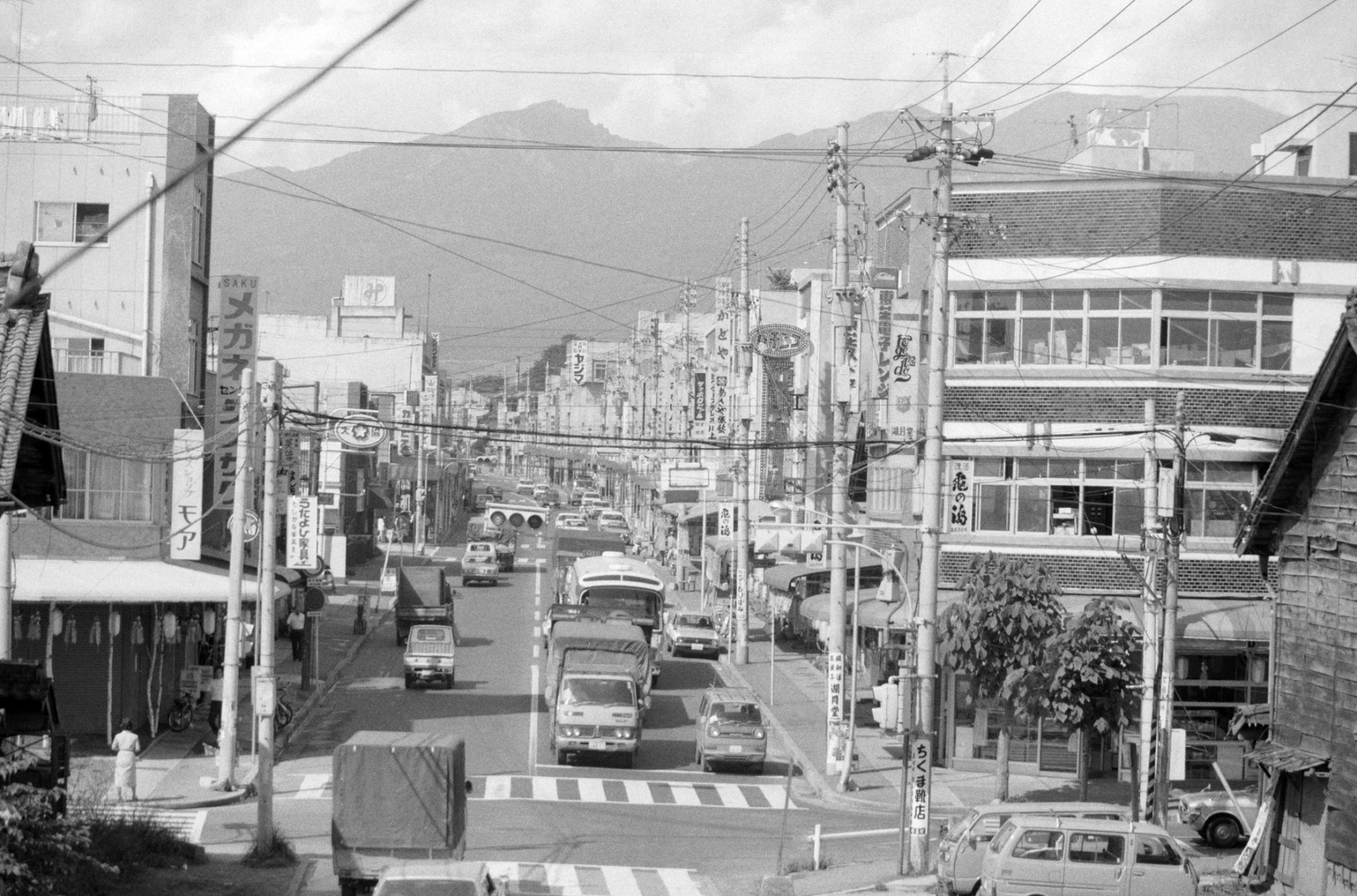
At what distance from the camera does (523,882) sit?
79.8 ft

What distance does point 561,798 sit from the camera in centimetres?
3306

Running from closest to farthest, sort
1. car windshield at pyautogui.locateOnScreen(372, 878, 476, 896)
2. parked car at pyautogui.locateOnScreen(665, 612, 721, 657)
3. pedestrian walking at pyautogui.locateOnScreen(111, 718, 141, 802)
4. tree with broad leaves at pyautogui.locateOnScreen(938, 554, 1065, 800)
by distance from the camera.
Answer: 1. car windshield at pyautogui.locateOnScreen(372, 878, 476, 896)
2. pedestrian walking at pyautogui.locateOnScreen(111, 718, 141, 802)
3. tree with broad leaves at pyautogui.locateOnScreen(938, 554, 1065, 800)
4. parked car at pyautogui.locateOnScreen(665, 612, 721, 657)

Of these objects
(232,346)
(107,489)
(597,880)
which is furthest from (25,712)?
(232,346)

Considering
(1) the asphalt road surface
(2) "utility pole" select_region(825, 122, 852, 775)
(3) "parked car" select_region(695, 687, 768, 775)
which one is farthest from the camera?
(3) "parked car" select_region(695, 687, 768, 775)

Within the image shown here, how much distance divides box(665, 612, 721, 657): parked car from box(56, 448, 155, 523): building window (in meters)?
25.1

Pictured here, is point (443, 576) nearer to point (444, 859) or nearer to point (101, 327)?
point (101, 327)

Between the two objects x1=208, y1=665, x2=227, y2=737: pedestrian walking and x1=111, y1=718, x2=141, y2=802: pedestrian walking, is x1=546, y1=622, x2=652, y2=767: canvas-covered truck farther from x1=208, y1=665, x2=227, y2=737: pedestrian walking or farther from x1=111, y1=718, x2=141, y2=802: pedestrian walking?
x1=111, y1=718, x2=141, y2=802: pedestrian walking

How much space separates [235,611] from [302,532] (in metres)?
11.6

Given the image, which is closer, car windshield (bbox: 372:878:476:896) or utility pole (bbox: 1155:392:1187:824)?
car windshield (bbox: 372:878:476:896)

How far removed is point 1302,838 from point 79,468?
27.4 m

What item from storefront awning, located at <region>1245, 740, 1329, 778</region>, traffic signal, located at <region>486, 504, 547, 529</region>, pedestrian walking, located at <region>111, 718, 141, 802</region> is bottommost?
pedestrian walking, located at <region>111, 718, 141, 802</region>

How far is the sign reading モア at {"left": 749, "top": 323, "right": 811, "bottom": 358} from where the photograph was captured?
55.7m

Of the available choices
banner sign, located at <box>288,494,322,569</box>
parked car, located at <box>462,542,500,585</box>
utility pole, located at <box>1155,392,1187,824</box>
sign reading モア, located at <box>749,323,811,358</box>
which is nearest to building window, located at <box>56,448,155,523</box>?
banner sign, located at <box>288,494,322,569</box>

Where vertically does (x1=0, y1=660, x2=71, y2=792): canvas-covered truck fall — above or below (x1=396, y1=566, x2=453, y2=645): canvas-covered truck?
above
